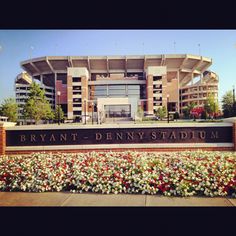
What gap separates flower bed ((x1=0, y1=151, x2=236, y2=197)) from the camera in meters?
5.60

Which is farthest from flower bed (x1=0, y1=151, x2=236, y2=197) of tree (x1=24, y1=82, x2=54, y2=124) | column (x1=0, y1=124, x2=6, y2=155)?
tree (x1=24, y1=82, x2=54, y2=124)

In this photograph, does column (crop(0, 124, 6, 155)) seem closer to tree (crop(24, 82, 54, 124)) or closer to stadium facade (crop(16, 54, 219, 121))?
tree (crop(24, 82, 54, 124))

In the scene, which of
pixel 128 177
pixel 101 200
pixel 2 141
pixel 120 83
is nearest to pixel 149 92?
pixel 120 83

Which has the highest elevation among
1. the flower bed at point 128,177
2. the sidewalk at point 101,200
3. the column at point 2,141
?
the column at point 2,141

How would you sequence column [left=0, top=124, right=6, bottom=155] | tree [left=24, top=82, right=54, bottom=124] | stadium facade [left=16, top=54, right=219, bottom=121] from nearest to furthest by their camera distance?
column [left=0, top=124, right=6, bottom=155] → tree [left=24, top=82, right=54, bottom=124] → stadium facade [left=16, top=54, right=219, bottom=121]

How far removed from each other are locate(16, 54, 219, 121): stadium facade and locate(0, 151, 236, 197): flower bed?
211ft

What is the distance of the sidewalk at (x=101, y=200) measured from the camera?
197 inches

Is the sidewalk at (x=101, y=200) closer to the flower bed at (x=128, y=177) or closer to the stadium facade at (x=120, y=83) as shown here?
the flower bed at (x=128, y=177)

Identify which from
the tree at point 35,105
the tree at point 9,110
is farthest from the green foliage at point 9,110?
the tree at point 35,105

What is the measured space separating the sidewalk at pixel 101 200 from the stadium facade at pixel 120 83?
65568 mm

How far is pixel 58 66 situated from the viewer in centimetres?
8544

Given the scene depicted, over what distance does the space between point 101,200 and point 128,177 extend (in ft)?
3.50

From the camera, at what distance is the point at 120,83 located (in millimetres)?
81125

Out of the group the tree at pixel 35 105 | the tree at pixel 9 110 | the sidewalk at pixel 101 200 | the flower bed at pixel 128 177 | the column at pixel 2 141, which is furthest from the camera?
the tree at pixel 9 110
